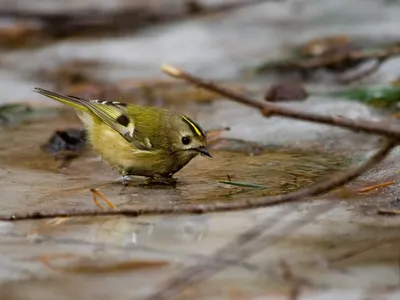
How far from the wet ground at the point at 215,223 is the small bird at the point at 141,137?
0.09 m

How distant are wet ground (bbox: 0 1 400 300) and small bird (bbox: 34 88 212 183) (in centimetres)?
9

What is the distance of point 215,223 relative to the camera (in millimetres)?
2939

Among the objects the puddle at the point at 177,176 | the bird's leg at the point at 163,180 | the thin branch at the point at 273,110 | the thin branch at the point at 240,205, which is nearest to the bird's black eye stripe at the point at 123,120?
the puddle at the point at 177,176

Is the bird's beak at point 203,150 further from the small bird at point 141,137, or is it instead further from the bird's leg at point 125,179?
the bird's leg at point 125,179

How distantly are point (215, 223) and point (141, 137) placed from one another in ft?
5.28

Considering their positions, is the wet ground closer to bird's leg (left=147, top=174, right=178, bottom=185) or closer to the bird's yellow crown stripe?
bird's leg (left=147, top=174, right=178, bottom=185)

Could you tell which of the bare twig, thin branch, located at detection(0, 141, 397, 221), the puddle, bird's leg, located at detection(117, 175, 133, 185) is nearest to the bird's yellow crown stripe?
the puddle

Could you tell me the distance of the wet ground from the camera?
2.37 meters

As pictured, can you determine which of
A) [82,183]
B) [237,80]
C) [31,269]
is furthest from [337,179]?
[237,80]

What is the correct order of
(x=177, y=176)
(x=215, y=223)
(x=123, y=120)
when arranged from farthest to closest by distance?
(x=123, y=120) < (x=177, y=176) < (x=215, y=223)

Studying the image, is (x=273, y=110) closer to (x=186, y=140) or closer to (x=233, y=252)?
(x=233, y=252)

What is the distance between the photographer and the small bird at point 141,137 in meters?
4.30

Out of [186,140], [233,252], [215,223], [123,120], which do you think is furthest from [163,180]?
[233,252]

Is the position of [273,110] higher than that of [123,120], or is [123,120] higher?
[273,110]
